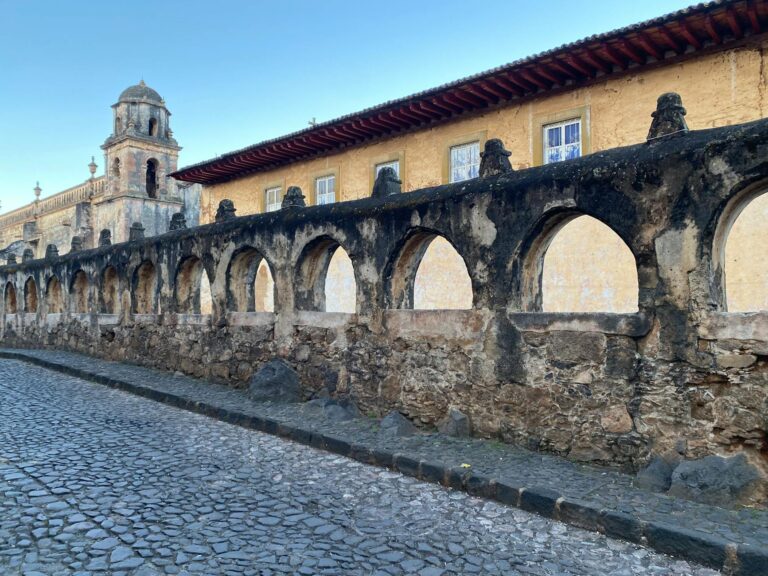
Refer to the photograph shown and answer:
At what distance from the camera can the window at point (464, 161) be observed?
13406mm

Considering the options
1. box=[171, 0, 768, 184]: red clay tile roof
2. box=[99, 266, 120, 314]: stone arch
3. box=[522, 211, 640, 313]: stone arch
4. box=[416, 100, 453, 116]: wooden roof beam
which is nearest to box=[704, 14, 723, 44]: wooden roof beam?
box=[171, 0, 768, 184]: red clay tile roof

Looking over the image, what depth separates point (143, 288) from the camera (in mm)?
12641

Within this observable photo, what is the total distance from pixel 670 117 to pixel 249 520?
15.8 feet

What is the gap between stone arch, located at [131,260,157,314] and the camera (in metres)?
12.5

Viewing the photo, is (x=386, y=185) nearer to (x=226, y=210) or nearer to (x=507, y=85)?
(x=226, y=210)

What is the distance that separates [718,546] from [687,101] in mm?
9465

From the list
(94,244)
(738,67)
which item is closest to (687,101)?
(738,67)

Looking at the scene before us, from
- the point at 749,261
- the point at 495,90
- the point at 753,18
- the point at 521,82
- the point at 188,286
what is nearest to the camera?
the point at 753,18

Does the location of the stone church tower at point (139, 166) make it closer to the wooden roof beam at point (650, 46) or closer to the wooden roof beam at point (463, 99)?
the wooden roof beam at point (463, 99)

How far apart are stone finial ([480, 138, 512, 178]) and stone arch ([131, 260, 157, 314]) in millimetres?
8433

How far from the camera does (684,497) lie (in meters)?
4.39

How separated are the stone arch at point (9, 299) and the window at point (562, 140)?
17.4 metres

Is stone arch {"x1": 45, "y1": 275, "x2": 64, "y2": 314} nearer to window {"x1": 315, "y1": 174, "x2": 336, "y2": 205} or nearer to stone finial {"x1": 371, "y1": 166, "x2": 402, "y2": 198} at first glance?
window {"x1": 315, "y1": 174, "x2": 336, "y2": 205}

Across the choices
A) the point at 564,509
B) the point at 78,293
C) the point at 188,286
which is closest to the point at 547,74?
the point at 188,286
